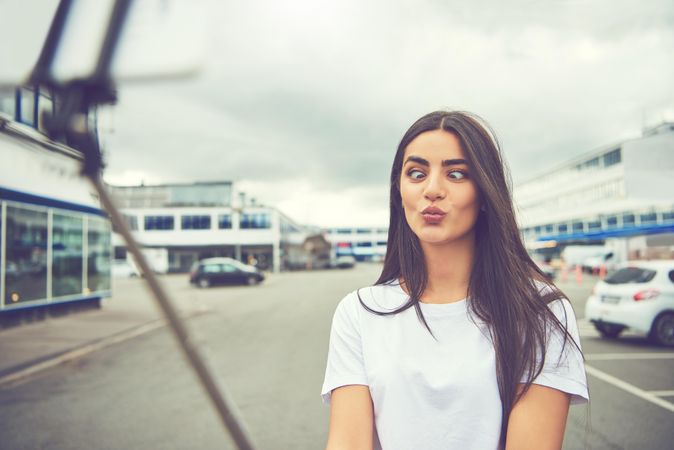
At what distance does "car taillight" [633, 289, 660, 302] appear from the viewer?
28.0 ft

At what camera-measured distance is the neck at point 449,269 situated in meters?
1.50

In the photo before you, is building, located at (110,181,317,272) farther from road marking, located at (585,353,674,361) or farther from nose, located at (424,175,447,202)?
nose, located at (424,175,447,202)

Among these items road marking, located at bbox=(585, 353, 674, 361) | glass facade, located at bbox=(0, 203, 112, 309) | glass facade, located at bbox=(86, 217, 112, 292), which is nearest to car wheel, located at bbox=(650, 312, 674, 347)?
road marking, located at bbox=(585, 353, 674, 361)

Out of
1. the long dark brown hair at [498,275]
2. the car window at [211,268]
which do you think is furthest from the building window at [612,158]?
the long dark brown hair at [498,275]

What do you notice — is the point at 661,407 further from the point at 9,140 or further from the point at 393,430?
the point at 9,140

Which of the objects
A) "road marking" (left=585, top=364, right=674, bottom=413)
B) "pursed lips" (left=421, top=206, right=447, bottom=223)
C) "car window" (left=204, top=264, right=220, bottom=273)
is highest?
"pursed lips" (left=421, top=206, right=447, bottom=223)

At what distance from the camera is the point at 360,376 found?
53.7 inches

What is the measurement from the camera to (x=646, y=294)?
Result: 8.56 meters

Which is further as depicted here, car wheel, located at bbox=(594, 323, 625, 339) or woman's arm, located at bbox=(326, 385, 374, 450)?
car wheel, located at bbox=(594, 323, 625, 339)

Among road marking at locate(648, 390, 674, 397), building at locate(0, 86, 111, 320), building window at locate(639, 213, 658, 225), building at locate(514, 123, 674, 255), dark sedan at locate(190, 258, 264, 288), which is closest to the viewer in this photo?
road marking at locate(648, 390, 674, 397)

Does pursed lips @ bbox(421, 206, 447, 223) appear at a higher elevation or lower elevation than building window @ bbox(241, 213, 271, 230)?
lower

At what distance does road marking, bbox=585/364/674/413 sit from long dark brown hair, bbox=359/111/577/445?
4.64 metres

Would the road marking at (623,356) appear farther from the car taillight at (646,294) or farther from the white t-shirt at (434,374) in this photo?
the white t-shirt at (434,374)

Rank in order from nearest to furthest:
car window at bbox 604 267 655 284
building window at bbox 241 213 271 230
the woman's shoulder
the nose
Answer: the nose, the woman's shoulder, car window at bbox 604 267 655 284, building window at bbox 241 213 271 230
